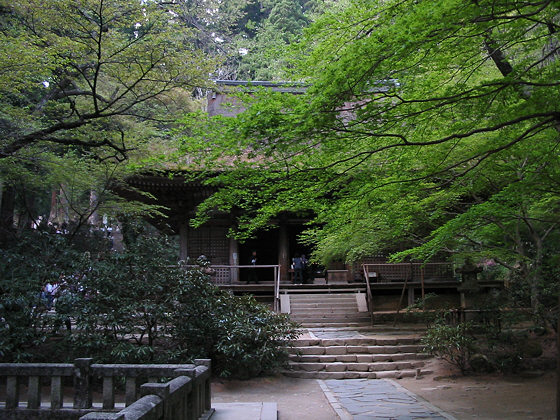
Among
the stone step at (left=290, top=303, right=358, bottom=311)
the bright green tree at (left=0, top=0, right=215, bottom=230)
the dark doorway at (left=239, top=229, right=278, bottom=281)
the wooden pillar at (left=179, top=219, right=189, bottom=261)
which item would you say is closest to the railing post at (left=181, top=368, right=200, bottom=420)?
the bright green tree at (left=0, top=0, right=215, bottom=230)

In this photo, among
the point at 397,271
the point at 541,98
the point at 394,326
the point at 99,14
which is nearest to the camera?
the point at 541,98

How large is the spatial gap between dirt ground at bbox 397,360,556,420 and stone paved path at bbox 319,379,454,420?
0.32m

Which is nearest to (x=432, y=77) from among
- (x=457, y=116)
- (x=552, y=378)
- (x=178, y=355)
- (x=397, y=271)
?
(x=457, y=116)

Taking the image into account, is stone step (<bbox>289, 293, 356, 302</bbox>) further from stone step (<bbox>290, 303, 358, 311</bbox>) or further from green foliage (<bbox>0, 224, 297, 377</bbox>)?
green foliage (<bbox>0, 224, 297, 377</bbox>)

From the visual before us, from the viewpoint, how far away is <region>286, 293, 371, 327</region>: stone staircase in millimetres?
15016

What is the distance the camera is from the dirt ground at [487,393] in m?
7.32

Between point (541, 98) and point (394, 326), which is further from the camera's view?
point (394, 326)

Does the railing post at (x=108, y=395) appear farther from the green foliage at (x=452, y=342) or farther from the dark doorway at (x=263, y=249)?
the dark doorway at (x=263, y=249)

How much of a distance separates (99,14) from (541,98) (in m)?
7.48

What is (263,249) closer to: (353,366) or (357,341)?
(357,341)

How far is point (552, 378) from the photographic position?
9633mm

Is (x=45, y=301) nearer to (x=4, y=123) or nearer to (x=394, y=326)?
(x=4, y=123)

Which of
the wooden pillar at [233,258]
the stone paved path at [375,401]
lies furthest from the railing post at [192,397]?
the wooden pillar at [233,258]

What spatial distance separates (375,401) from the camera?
8.29 meters
